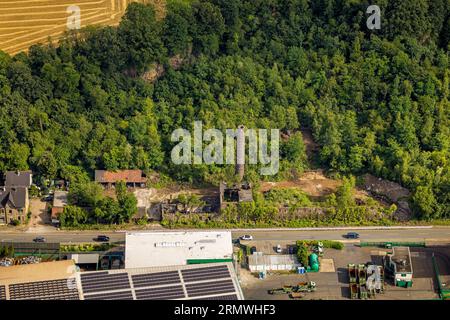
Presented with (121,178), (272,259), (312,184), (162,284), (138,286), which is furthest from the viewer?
(312,184)

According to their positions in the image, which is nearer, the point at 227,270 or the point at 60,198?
the point at 227,270

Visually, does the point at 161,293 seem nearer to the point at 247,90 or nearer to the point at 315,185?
the point at 315,185

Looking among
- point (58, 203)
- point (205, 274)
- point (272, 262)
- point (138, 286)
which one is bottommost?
point (272, 262)

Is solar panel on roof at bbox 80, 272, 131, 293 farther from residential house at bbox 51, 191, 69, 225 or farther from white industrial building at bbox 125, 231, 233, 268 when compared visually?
residential house at bbox 51, 191, 69, 225

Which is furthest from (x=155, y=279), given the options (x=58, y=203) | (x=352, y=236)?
(x=352, y=236)

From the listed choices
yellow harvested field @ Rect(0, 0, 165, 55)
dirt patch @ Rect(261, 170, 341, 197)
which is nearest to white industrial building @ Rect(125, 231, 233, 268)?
dirt patch @ Rect(261, 170, 341, 197)

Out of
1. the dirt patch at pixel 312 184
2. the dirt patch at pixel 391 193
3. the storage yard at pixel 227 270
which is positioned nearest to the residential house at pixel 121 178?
the storage yard at pixel 227 270

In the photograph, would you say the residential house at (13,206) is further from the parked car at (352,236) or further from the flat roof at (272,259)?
the parked car at (352,236)
